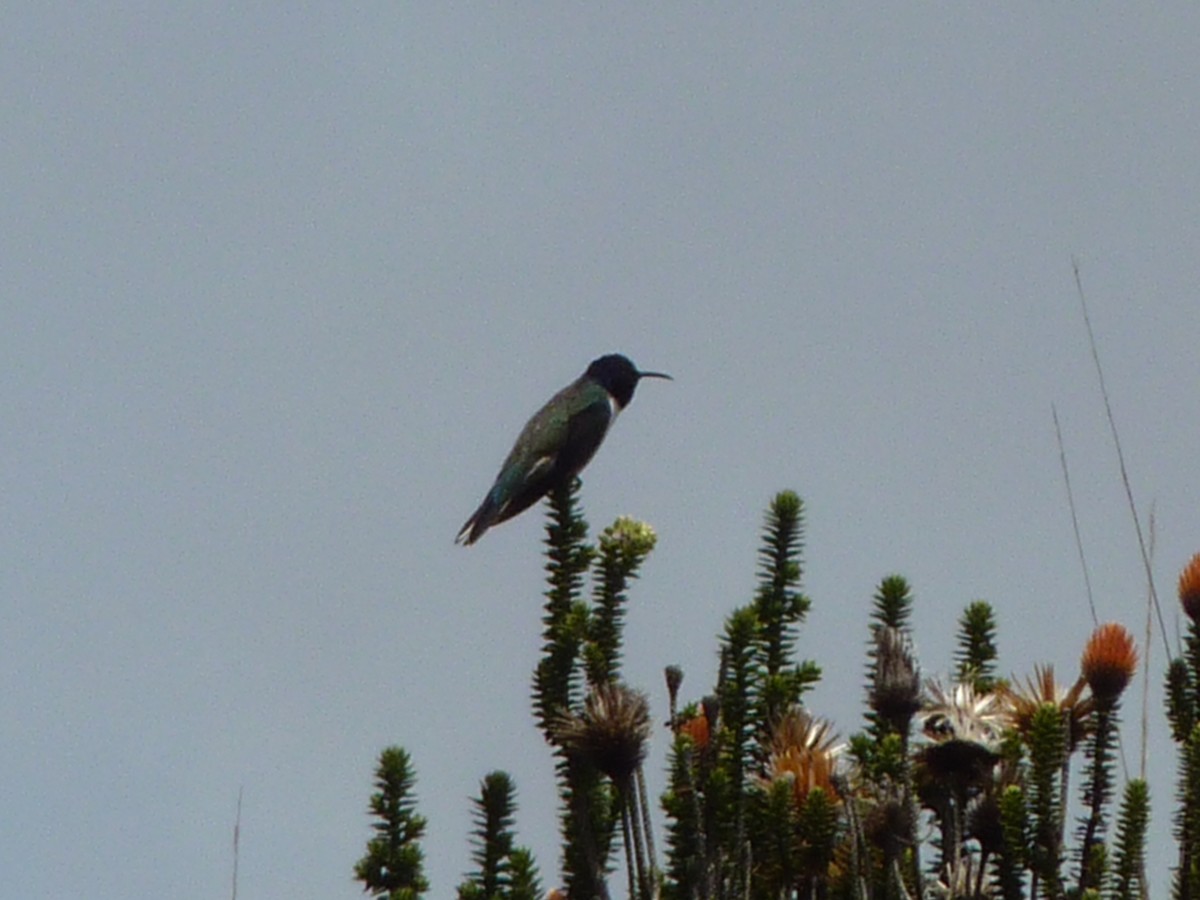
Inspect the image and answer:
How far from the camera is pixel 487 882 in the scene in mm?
5145

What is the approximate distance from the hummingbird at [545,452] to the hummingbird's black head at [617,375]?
87 cm

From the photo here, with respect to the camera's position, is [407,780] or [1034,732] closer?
[1034,732]

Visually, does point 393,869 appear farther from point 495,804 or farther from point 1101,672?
point 1101,672

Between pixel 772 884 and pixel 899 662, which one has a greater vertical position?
pixel 899 662

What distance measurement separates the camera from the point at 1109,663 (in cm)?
504

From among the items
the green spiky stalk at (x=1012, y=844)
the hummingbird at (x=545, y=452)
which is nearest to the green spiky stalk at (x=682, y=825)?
the green spiky stalk at (x=1012, y=844)

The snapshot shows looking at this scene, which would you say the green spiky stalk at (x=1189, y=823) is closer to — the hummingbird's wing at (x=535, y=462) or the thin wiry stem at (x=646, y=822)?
the thin wiry stem at (x=646, y=822)

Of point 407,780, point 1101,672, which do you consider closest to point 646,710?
point 407,780

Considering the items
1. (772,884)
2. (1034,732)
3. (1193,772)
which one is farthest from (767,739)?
(1193,772)

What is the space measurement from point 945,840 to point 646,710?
Result: 782 millimetres

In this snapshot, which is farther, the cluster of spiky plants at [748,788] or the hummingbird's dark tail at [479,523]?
the hummingbird's dark tail at [479,523]

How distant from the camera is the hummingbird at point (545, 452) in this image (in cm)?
1031

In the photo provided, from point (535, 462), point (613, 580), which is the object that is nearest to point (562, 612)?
point (613, 580)

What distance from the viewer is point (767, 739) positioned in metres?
5.33
